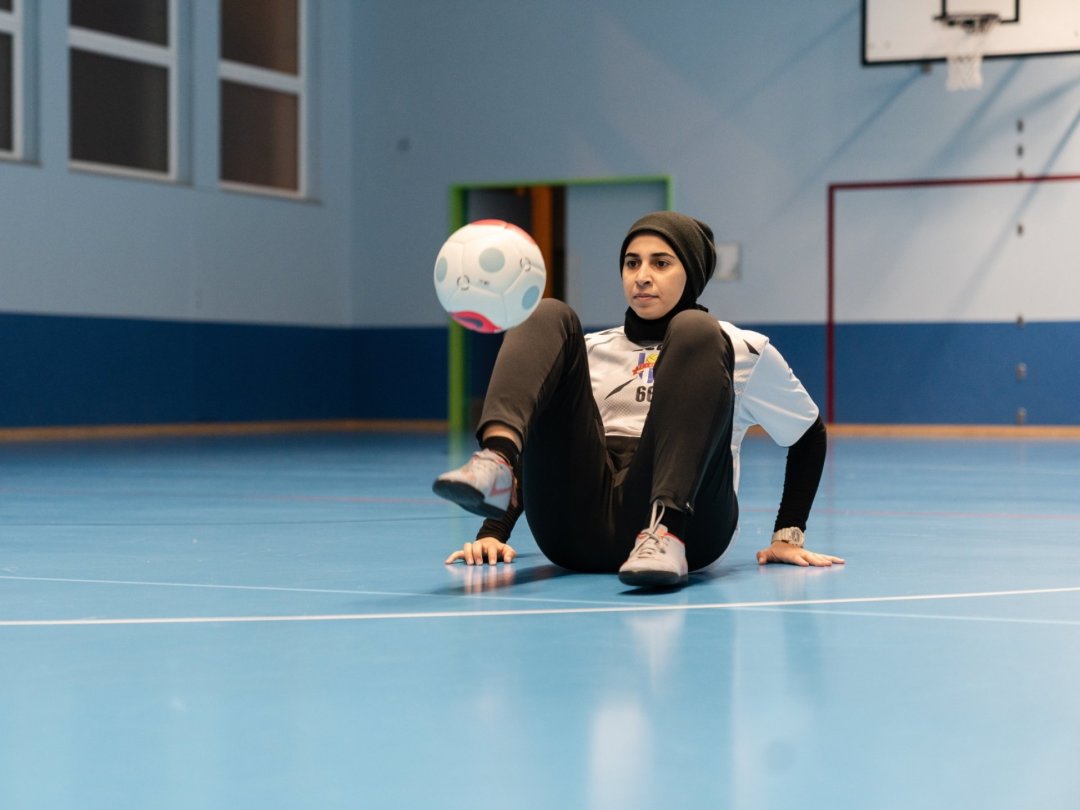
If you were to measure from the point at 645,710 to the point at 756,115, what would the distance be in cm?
1103

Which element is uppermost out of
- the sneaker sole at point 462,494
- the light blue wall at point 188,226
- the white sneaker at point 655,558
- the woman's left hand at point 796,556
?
the light blue wall at point 188,226

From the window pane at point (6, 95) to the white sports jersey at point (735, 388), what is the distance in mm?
8210

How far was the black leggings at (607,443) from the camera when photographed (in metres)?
2.78

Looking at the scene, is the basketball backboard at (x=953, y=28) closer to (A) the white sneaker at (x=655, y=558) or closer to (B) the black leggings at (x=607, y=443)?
(B) the black leggings at (x=607, y=443)

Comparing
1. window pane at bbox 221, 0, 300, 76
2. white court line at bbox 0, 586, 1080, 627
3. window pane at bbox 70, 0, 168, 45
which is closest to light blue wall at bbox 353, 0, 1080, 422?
window pane at bbox 221, 0, 300, 76

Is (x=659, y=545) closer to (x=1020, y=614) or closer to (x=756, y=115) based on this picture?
(x=1020, y=614)

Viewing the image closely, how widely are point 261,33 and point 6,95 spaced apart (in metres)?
2.81

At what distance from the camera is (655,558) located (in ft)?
9.23

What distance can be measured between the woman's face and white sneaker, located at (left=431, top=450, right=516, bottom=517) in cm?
58

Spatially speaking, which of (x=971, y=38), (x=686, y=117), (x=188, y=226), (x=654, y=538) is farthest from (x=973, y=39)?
(x=654, y=538)

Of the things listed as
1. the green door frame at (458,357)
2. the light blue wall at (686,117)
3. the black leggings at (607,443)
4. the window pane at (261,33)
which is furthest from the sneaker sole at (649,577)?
the green door frame at (458,357)

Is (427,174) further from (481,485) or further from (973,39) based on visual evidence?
(481,485)

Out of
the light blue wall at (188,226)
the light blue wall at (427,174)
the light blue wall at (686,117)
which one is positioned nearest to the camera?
the light blue wall at (188,226)

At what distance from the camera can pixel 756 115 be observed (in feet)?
40.9
